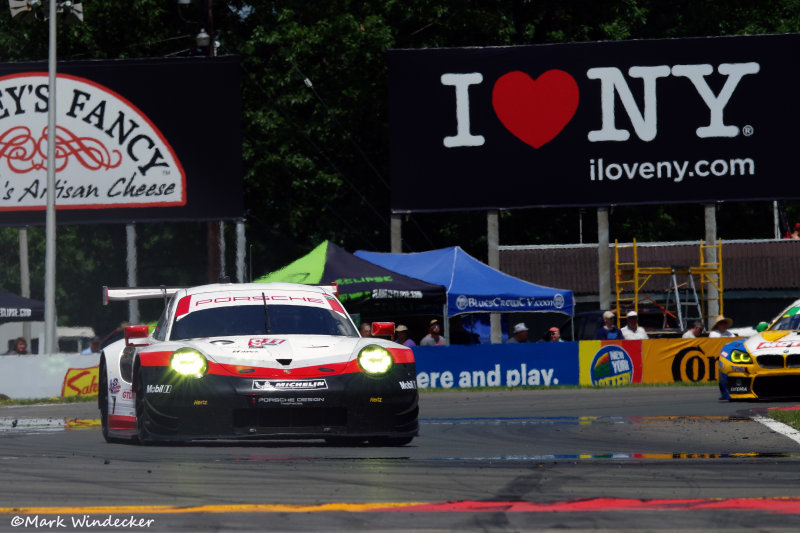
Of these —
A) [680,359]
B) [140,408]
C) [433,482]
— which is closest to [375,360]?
[140,408]

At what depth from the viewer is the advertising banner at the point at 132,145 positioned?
34.8 metres

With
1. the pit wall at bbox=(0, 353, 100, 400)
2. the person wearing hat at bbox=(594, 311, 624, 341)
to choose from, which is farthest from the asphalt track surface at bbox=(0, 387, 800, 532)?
the person wearing hat at bbox=(594, 311, 624, 341)

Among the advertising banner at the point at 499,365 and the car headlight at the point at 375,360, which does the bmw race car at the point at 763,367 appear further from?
the car headlight at the point at 375,360

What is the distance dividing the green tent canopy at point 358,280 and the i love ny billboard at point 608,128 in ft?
22.2

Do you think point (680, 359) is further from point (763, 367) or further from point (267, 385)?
point (267, 385)

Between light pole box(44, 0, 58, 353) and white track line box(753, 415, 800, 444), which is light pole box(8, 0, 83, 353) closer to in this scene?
light pole box(44, 0, 58, 353)

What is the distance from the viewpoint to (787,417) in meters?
14.5

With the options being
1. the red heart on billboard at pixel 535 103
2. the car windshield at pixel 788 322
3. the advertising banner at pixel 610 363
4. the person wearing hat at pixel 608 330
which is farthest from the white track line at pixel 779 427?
the red heart on billboard at pixel 535 103

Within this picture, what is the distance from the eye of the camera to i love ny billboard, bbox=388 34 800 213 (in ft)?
113

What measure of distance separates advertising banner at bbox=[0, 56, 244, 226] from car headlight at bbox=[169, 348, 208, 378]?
23669mm

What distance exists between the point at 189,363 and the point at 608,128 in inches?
969

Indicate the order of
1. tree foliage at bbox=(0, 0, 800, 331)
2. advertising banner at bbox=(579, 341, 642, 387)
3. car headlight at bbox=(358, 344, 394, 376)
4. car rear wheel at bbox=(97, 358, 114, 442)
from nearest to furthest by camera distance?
car headlight at bbox=(358, 344, 394, 376) → car rear wheel at bbox=(97, 358, 114, 442) → advertising banner at bbox=(579, 341, 642, 387) → tree foliage at bbox=(0, 0, 800, 331)

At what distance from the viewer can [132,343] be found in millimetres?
11961

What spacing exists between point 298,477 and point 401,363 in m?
2.43
